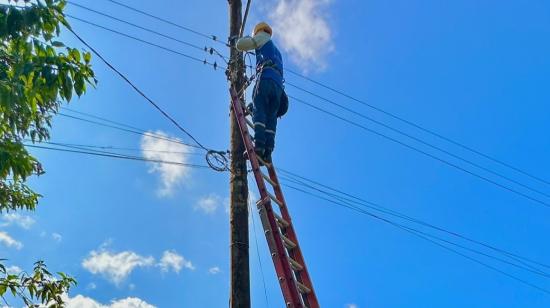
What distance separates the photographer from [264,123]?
472cm

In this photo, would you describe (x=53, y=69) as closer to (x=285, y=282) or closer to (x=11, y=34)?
(x=11, y=34)

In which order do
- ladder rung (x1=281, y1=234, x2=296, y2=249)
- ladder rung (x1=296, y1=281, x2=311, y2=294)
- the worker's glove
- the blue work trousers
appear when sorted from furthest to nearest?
the worker's glove
the blue work trousers
ladder rung (x1=281, y1=234, x2=296, y2=249)
ladder rung (x1=296, y1=281, x2=311, y2=294)

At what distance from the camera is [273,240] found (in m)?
3.82

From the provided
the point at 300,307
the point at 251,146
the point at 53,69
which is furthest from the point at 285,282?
the point at 53,69

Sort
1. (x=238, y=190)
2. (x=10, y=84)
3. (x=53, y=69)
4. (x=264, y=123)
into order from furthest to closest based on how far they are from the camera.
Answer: (x=264, y=123) < (x=238, y=190) < (x=53, y=69) < (x=10, y=84)

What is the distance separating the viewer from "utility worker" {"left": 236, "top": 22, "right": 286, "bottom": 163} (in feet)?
15.3

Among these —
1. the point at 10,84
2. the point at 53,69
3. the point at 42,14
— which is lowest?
the point at 10,84

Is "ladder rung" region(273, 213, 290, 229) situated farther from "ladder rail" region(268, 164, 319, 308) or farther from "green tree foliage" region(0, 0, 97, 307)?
"green tree foliage" region(0, 0, 97, 307)

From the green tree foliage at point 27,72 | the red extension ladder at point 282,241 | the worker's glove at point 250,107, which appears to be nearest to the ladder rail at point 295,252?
the red extension ladder at point 282,241

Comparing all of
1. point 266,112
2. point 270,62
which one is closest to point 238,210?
point 266,112

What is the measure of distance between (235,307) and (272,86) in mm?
2318

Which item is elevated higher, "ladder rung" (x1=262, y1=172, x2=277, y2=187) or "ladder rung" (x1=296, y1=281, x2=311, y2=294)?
"ladder rung" (x1=262, y1=172, x2=277, y2=187)

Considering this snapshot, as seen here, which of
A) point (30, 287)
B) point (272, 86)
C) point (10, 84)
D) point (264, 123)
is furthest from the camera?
point (272, 86)

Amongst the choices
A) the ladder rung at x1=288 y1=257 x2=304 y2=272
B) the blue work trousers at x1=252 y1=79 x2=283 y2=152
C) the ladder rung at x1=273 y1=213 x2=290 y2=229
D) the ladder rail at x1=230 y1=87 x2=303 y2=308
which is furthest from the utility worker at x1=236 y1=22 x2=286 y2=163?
the ladder rung at x1=288 y1=257 x2=304 y2=272
